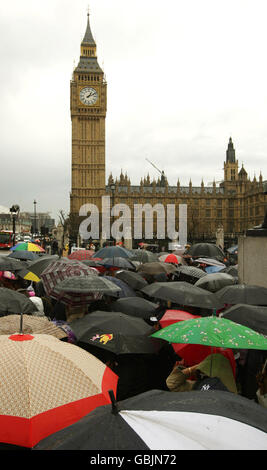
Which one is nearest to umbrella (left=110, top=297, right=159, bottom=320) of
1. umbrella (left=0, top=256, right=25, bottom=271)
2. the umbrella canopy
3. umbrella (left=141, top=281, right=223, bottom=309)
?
umbrella (left=141, top=281, right=223, bottom=309)

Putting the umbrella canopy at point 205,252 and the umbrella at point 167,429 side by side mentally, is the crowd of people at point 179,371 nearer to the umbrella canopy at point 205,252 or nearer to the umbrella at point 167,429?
the umbrella at point 167,429

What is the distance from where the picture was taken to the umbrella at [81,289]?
5523 millimetres

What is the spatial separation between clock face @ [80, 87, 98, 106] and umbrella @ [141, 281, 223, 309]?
2934 inches

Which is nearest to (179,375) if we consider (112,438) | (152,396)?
(152,396)

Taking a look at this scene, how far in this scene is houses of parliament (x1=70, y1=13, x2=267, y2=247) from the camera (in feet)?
250

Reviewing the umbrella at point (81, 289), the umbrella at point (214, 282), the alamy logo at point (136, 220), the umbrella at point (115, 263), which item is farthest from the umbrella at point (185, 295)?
the alamy logo at point (136, 220)

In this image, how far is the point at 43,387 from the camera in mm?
2639

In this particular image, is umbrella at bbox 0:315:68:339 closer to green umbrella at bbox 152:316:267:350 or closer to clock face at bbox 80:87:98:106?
green umbrella at bbox 152:316:267:350

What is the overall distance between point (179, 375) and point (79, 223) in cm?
5919

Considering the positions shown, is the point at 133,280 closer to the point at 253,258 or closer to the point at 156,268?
the point at 156,268

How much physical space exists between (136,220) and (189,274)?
6698 cm

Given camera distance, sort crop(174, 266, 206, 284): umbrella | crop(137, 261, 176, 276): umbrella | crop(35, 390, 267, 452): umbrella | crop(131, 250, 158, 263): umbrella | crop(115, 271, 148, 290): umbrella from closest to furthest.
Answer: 1. crop(35, 390, 267, 452): umbrella
2. crop(115, 271, 148, 290): umbrella
3. crop(174, 266, 206, 284): umbrella
4. crop(137, 261, 176, 276): umbrella
5. crop(131, 250, 158, 263): umbrella

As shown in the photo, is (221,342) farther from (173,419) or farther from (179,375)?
(173,419)

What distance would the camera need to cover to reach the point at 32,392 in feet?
8.44
